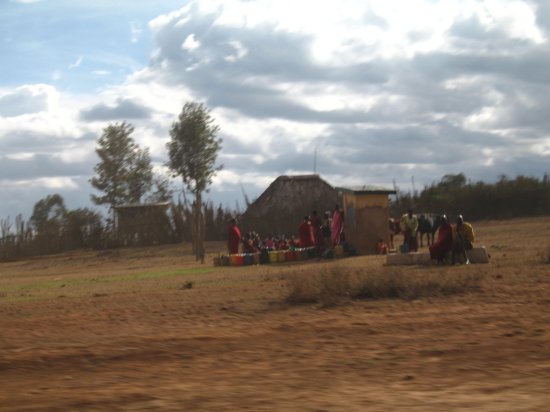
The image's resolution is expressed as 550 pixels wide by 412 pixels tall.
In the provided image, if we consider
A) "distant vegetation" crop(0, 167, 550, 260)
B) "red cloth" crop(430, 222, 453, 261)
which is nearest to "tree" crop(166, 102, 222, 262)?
"distant vegetation" crop(0, 167, 550, 260)

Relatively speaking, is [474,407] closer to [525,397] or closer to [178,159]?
[525,397]

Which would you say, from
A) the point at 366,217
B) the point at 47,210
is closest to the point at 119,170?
the point at 47,210

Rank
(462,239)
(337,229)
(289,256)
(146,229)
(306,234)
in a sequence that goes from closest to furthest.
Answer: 1. (462,239)
2. (289,256)
3. (337,229)
4. (306,234)
5. (146,229)

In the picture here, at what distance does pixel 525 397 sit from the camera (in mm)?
7984

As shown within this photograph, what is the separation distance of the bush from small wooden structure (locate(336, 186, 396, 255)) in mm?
13234

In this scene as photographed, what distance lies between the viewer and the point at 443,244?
2200 cm

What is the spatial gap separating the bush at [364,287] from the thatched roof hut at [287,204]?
26.6 meters

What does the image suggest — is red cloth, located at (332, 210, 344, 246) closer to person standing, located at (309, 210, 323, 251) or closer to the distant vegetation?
person standing, located at (309, 210, 323, 251)

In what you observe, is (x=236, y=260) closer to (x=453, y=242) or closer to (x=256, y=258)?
(x=256, y=258)

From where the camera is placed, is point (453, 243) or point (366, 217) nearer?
point (453, 243)

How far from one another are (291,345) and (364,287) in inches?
187

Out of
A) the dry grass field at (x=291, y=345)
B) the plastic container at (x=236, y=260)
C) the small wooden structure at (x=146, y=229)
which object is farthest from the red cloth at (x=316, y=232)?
the small wooden structure at (x=146, y=229)

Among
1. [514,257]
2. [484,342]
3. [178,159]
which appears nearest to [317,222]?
[514,257]

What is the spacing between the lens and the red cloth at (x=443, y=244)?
2189 cm
